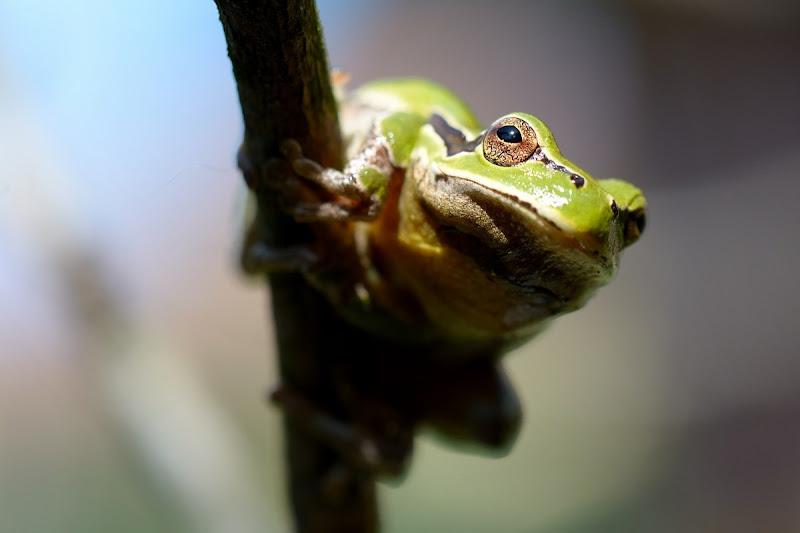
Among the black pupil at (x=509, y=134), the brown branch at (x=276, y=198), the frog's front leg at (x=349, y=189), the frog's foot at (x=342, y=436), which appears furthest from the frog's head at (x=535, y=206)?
the frog's foot at (x=342, y=436)

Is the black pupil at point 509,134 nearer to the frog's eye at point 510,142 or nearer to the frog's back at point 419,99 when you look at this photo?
the frog's eye at point 510,142

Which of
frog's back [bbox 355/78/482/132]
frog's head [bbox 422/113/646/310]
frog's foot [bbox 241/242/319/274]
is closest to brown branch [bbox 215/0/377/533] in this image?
frog's foot [bbox 241/242/319/274]

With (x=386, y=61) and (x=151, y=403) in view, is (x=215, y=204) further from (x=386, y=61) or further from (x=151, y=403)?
(x=151, y=403)

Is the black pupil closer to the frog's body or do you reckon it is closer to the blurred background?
the frog's body

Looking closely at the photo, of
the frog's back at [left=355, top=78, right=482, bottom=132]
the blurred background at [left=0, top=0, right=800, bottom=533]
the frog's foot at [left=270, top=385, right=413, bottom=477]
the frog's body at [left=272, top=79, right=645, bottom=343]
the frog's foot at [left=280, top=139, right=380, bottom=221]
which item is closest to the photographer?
the frog's body at [left=272, top=79, right=645, bottom=343]

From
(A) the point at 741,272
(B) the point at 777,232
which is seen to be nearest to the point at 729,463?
(A) the point at 741,272
